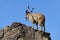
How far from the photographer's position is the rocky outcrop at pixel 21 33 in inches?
1654

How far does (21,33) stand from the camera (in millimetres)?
42344

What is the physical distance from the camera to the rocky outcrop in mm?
42013

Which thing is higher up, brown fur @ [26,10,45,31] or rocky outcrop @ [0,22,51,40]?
brown fur @ [26,10,45,31]

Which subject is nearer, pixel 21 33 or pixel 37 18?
pixel 21 33

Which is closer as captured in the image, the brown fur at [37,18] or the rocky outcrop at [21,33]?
the rocky outcrop at [21,33]

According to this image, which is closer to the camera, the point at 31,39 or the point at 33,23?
the point at 31,39

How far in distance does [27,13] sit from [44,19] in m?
2.35

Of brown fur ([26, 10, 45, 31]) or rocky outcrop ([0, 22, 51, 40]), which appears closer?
rocky outcrop ([0, 22, 51, 40])

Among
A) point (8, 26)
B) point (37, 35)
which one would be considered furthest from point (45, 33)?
point (8, 26)

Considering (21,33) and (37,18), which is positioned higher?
(37,18)

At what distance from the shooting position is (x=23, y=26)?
142ft

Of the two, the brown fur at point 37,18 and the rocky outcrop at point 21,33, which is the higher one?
the brown fur at point 37,18

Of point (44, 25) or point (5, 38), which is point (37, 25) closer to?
point (44, 25)

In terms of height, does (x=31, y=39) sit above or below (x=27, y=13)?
below
